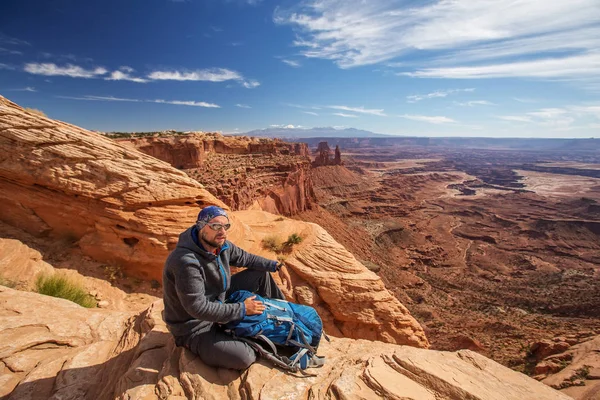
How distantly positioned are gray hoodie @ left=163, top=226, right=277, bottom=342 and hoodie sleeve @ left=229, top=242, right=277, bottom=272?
0.16 metres

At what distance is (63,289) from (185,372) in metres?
5.53

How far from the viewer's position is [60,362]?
404 centimetres

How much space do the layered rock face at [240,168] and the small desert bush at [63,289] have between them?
1578cm

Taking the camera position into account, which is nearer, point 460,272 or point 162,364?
point 162,364

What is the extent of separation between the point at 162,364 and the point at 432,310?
22.3m

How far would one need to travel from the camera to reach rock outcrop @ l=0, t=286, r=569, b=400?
3115 millimetres

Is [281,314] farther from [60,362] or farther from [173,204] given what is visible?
[173,204]

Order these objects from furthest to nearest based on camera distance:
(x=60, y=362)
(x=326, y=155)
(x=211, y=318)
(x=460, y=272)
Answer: (x=326, y=155)
(x=460, y=272)
(x=60, y=362)
(x=211, y=318)

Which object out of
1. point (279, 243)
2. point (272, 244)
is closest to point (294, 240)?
point (279, 243)

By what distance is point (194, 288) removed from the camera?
10.2 ft

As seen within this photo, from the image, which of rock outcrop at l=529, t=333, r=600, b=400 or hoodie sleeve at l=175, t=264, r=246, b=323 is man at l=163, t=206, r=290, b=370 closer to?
hoodie sleeve at l=175, t=264, r=246, b=323

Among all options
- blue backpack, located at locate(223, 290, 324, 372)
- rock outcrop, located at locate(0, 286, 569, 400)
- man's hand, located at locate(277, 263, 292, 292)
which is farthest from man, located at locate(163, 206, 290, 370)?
man's hand, located at locate(277, 263, 292, 292)

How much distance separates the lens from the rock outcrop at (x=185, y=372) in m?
3.12

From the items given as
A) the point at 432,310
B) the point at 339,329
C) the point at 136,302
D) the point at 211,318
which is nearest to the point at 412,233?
the point at 432,310
